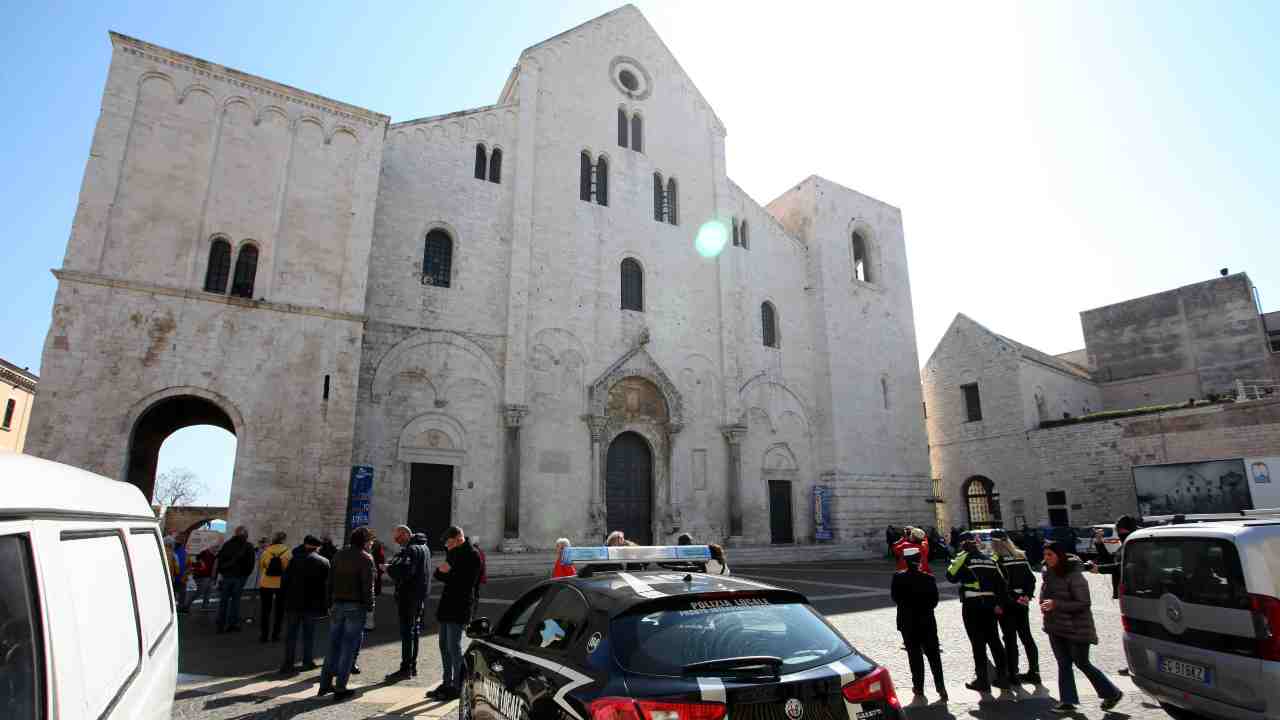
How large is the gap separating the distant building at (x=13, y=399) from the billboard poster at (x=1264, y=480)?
47931mm

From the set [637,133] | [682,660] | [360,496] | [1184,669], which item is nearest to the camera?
[682,660]

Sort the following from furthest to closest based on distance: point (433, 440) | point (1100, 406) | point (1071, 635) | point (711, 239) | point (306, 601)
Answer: point (1100, 406), point (711, 239), point (433, 440), point (306, 601), point (1071, 635)

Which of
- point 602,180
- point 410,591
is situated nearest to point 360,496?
point 410,591

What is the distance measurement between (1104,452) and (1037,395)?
398 centimetres

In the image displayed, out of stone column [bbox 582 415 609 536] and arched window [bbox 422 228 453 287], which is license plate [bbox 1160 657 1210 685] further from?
arched window [bbox 422 228 453 287]

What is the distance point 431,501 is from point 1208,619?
16280mm

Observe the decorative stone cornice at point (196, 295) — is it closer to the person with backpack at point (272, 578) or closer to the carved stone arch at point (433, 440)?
the carved stone arch at point (433, 440)

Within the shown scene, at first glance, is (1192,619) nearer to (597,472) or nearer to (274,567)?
(274,567)

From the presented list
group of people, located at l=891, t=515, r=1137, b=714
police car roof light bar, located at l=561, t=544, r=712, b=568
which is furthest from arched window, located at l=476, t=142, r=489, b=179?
group of people, located at l=891, t=515, r=1137, b=714

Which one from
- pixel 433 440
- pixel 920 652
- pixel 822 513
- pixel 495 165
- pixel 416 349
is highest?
pixel 495 165

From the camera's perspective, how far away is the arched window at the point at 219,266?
15656 millimetres

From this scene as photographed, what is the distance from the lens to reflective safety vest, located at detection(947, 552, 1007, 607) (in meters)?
7.04

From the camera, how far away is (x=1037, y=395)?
93.7 feet

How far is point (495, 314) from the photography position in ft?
64.7
